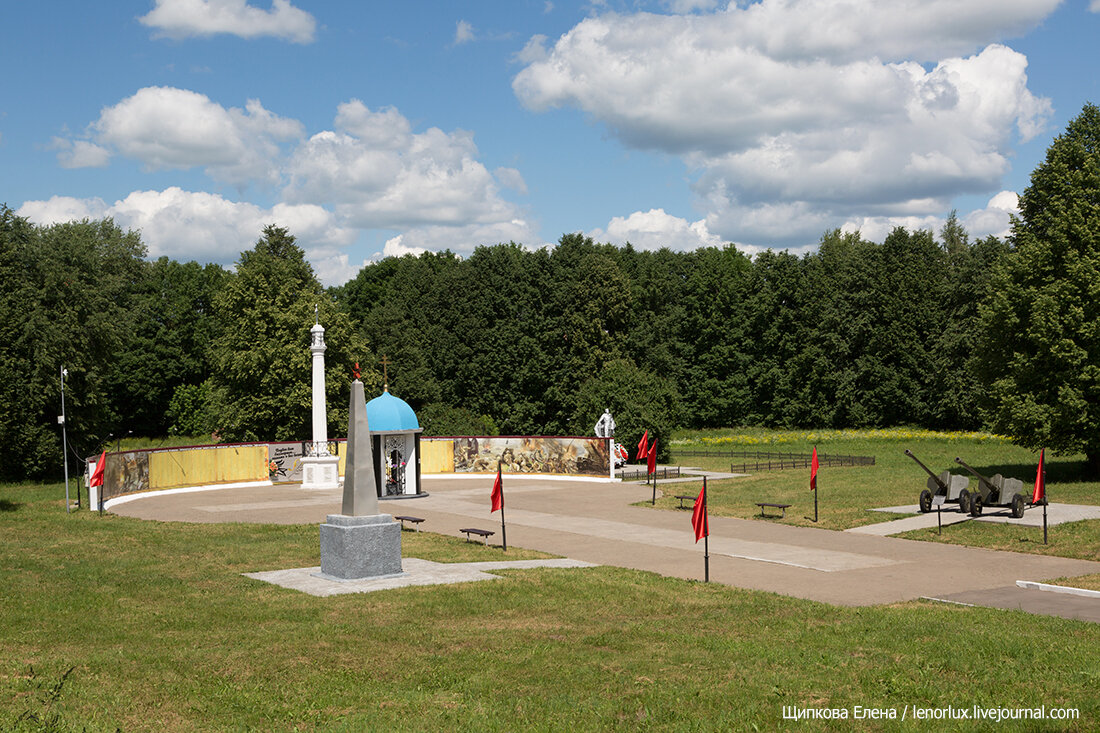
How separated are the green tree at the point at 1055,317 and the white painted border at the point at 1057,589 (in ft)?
60.0

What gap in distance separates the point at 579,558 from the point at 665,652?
10202 mm

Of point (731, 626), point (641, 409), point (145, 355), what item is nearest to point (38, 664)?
point (731, 626)

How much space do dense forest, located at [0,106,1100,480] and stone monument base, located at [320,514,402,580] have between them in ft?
94.2

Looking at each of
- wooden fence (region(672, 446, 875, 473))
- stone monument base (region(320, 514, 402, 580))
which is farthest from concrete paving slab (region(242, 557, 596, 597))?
wooden fence (region(672, 446, 875, 473))

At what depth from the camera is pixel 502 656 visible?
11.2 metres

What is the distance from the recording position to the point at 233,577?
17.4m

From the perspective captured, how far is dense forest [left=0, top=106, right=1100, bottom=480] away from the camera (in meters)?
50.6

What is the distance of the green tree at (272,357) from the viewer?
2228 inches

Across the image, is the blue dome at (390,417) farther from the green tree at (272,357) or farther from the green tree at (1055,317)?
the green tree at (1055,317)

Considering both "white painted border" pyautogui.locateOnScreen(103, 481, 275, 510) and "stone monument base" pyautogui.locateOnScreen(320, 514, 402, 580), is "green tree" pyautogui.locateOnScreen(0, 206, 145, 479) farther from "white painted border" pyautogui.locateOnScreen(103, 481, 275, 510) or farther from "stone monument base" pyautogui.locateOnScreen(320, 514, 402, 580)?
"stone monument base" pyautogui.locateOnScreen(320, 514, 402, 580)

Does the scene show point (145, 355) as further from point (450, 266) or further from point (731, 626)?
point (731, 626)

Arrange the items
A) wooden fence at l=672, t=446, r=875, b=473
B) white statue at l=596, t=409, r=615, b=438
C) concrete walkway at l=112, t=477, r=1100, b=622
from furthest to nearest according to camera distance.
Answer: wooden fence at l=672, t=446, r=875, b=473, white statue at l=596, t=409, r=615, b=438, concrete walkway at l=112, t=477, r=1100, b=622

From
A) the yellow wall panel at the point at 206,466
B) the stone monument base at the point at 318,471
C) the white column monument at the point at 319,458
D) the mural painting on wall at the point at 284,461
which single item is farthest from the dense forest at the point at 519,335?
the stone monument base at the point at 318,471

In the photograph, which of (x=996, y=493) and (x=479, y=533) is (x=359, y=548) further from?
(x=996, y=493)
